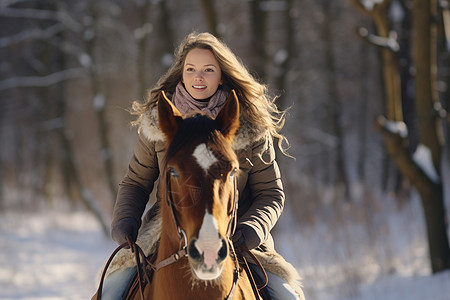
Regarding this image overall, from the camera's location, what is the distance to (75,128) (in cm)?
2664

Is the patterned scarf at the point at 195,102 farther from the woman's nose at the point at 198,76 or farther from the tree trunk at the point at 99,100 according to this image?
the tree trunk at the point at 99,100

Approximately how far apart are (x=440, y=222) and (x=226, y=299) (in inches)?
234

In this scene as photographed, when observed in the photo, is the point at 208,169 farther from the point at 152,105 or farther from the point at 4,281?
the point at 4,281

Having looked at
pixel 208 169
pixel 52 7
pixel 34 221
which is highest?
pixel 52 7

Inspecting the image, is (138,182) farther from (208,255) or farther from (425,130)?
(425,130)

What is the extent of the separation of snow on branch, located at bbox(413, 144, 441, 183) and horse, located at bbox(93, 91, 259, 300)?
563 cm

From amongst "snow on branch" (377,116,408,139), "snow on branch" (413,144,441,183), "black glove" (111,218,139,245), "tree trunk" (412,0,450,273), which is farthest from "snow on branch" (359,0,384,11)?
"black glove" (111,218,139,245)

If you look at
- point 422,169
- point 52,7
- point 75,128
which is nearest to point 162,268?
point 422,169

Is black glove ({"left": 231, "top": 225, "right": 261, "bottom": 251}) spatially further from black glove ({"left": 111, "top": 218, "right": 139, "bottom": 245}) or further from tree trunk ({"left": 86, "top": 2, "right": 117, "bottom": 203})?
tree trunk ({"left": 86, "top": 2, "right": 117, "bottom": 203})

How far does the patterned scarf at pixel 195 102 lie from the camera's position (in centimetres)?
292

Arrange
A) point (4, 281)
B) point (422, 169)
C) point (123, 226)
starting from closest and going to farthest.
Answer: point (123, 226)
point (422, 169)
point (4, 281)

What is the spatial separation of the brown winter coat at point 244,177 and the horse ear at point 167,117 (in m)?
0.37

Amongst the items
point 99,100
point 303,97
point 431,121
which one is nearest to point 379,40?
point 431,121

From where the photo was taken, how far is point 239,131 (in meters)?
2.68
